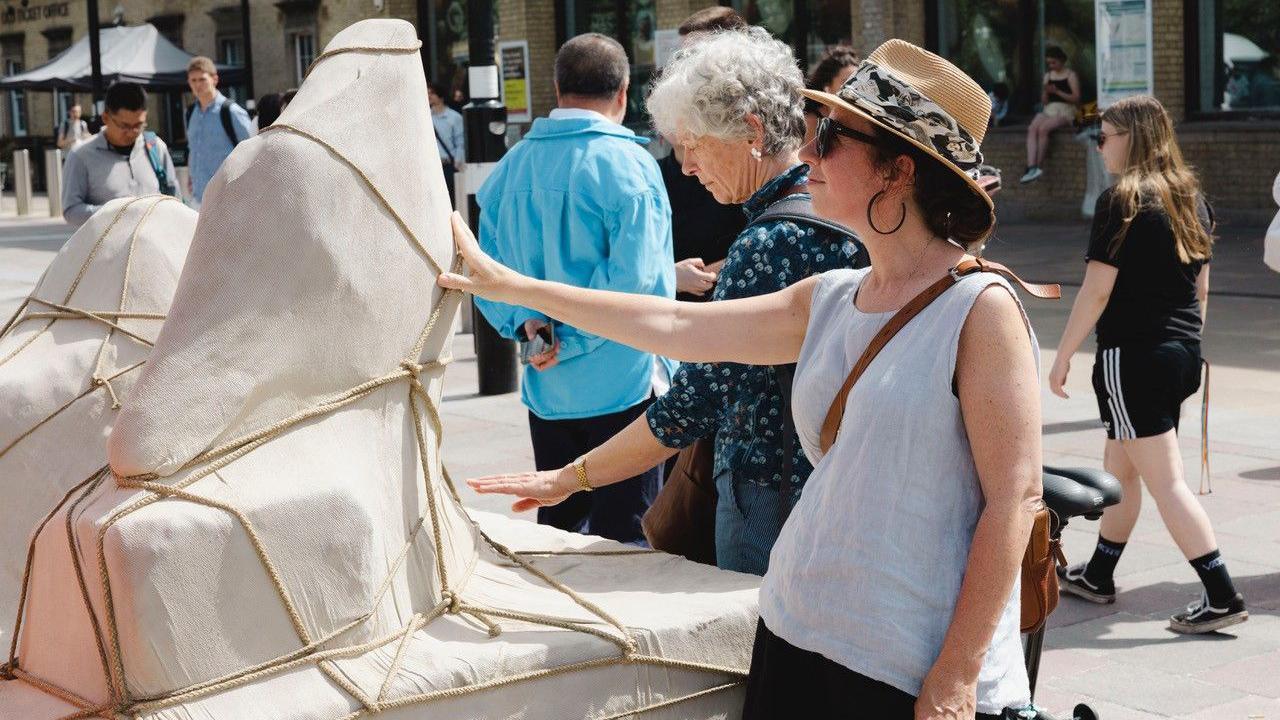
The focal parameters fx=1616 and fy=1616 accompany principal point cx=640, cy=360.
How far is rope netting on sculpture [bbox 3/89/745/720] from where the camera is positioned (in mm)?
2533

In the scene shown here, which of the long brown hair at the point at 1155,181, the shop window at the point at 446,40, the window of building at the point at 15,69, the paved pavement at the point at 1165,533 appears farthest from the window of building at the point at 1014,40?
the window of building at the point at 15,69

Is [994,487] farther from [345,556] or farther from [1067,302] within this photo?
[1067,302]

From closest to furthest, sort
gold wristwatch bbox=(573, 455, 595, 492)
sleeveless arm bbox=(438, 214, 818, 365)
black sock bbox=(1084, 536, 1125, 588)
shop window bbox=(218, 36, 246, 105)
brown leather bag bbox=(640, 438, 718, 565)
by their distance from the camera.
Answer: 1. sleeveless arm bbox=(438, 214, 818, 365)
2. gold wristwatch bbox=(573, 455, 595, 492)
3. brown leather bag bbox=(640, 438, 718, 565)
4. black sock bbox=(1084, 536, 1125, 588)
5. shop window bbox=(218, 36, 246, 105)

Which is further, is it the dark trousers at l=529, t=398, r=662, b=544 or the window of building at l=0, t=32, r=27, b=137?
the window of building at l=0, t=32, r=27, b=137

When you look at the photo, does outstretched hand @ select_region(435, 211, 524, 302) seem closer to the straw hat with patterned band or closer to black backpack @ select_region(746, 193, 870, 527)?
black backpack @ select_region(746, 193, 870, 527)

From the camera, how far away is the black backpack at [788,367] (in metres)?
3.19

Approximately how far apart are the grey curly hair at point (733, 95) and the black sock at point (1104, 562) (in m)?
2.63

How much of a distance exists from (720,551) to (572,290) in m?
0.69

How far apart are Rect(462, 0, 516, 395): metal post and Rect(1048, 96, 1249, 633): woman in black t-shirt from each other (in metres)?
4.91

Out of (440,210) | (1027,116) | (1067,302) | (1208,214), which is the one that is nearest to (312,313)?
(440,210)

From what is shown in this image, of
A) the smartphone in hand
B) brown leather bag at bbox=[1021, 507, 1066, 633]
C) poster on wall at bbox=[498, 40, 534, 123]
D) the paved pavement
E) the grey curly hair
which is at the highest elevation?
poster on wall at bbox=[498, 40, 534, 123]

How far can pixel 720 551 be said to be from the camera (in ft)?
11.0

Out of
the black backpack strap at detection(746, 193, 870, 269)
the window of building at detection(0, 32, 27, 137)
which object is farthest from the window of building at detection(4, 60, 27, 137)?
the black backpack strap at detection(746, 193, 870, 269)

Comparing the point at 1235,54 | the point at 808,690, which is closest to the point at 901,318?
the point at 808,690
